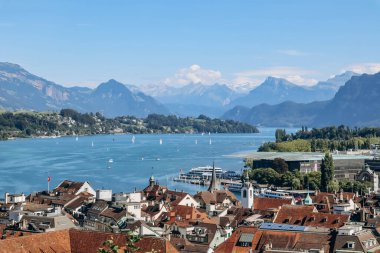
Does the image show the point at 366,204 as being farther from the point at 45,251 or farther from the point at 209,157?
the point at 209,157

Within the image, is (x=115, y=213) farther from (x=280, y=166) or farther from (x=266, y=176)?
(x=280, y=166)

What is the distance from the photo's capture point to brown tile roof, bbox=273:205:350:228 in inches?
1272

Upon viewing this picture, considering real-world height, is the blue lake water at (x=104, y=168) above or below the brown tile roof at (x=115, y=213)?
below

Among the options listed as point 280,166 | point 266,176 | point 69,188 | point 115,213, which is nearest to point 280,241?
point 115,213

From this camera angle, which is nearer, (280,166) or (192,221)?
(192,221)

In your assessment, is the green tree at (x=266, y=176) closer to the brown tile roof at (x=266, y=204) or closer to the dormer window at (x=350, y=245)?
the brown tile roof at (x=266, y=204)

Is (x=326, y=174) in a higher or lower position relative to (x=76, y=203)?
higher

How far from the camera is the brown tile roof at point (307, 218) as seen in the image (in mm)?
32312

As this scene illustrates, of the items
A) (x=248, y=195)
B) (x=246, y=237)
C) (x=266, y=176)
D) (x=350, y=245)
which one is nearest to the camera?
(x=350, y=245)

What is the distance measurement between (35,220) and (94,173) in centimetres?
5416

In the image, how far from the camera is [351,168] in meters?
80.8

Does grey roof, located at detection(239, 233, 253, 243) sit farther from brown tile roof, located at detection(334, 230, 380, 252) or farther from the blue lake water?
the blue lake water

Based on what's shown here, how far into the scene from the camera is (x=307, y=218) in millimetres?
33062

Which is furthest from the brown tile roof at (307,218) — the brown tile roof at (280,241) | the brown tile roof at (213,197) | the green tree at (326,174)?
the green tree at (326,174)
